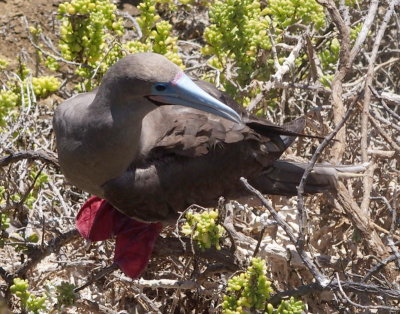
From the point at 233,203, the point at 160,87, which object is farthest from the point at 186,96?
the point at 233,203

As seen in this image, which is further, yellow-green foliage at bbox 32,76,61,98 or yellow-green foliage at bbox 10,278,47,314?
yellow-green foliage at bbox 32,76,61,98

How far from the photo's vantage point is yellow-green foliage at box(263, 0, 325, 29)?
14.1 ft

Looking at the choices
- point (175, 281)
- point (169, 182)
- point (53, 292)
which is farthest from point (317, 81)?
point (53, 292)

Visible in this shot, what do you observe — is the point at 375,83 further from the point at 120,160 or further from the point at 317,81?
the point at 120,160

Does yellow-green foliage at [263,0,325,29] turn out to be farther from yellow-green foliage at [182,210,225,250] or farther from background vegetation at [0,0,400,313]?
yellow-green foliage at [182,210,225,250]

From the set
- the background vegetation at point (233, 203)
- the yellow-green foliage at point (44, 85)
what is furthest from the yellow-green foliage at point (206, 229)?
the yellow-green foliage at point (44, 85)

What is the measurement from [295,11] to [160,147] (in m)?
1.11

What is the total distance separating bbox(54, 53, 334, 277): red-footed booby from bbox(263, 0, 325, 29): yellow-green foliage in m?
0.58

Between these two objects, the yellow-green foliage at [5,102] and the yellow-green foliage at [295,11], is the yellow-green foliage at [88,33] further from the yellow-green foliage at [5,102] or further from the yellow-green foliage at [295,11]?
the yellow-green foliage at [295,11]

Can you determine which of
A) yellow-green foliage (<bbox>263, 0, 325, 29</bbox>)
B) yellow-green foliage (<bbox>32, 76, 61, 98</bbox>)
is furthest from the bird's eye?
yellow-green foliage (<bbox>32, 76, 61, 98</bbox>)

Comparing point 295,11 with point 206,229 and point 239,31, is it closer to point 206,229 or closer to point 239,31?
point 239,31

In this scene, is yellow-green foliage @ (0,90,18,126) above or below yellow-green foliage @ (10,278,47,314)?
above

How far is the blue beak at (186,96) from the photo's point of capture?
3.47 metres

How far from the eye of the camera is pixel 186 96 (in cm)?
348
